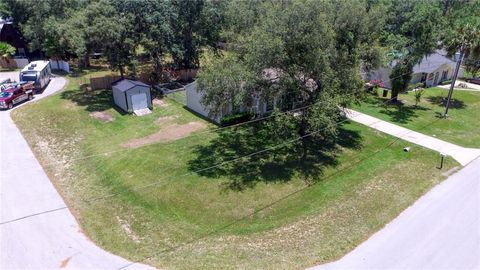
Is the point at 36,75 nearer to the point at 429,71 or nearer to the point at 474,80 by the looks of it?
the point at 429,71

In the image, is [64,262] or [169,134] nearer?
[64,262]

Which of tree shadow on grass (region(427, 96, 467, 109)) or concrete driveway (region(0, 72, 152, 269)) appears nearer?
concrete driveway (region(0, 72, 152, 269))

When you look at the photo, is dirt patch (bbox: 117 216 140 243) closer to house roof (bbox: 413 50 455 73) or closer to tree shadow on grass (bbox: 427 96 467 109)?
tree shadow on grass (bbox: 427 96 467 109)

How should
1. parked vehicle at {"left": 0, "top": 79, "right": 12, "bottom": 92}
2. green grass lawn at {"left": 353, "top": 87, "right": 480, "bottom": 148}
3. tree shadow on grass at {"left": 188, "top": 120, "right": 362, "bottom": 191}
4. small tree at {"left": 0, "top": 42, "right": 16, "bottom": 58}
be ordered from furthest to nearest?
small tree at {"left": 0, "top": 42, "right": 16, "bottom": 58}
parked vehicle at {"left": 0, "top": 79, "right": 12, "bottom": 92}
green grass lawn at {"left": 353, "top": 87, "right": 480, "bottom": 148}
tree shadow on grass at {"left": 188, "top": 120, "right": 362, "bottom": 191}

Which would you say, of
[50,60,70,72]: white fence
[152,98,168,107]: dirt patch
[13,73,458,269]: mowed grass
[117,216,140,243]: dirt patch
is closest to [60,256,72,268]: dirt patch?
[13,73,458,269]: mowed grass

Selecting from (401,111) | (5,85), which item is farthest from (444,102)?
(5,85)
